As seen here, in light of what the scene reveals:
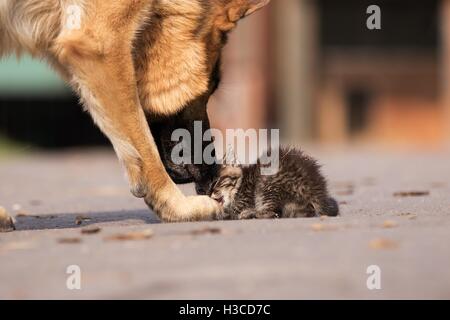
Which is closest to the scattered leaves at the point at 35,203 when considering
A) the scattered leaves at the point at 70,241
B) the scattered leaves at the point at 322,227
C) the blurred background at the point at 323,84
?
the scattered leaves at the point at 70,241

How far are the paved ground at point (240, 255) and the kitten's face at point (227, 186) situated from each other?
0.47 metres

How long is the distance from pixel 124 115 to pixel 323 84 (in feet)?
53.2

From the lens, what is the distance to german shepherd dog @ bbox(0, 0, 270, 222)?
603 centimetres

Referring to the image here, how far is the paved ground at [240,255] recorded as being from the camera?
416 cm

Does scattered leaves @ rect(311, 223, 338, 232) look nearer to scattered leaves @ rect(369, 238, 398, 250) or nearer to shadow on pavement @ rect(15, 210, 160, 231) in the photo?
scattered leaves @ rect(369, 238, 398, 250)

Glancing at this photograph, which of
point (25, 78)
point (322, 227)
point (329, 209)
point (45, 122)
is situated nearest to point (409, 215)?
point (329, 209)

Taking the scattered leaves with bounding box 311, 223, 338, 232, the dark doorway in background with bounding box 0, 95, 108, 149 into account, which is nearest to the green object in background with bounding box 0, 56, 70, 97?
the dark doorway in background with bounding box 0, 95, 108, 149

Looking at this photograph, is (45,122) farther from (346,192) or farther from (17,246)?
(17,246)

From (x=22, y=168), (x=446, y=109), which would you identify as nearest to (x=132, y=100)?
(x=22, y=168)

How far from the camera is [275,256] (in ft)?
15.2

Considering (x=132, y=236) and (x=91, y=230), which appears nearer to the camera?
(x=132, y=236)

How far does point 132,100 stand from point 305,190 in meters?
1.25

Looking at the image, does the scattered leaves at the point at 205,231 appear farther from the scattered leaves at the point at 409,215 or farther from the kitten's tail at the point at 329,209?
the scattered leaves at the point at 409,215

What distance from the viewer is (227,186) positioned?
21.9 ft
